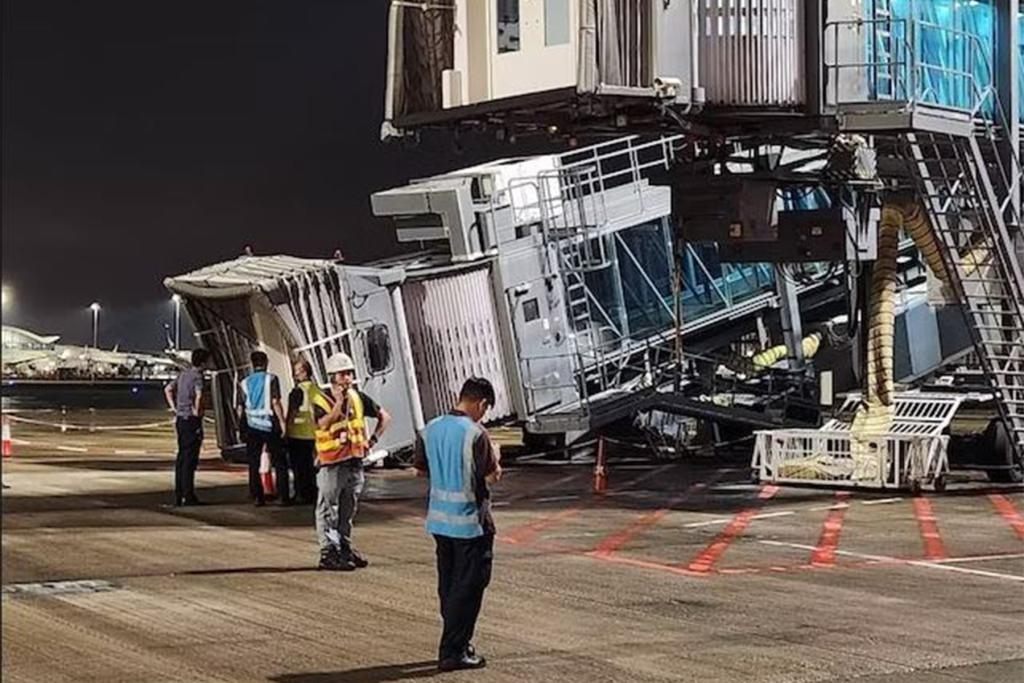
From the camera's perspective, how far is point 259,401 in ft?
58.3

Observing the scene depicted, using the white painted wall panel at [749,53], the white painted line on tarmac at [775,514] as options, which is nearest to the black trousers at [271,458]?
the white painted line on tarmac at [775,514]

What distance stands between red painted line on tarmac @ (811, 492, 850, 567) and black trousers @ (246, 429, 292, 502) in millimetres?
6280

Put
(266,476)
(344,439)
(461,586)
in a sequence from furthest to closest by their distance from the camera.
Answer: (266,476) → (344,439) → (461,586)

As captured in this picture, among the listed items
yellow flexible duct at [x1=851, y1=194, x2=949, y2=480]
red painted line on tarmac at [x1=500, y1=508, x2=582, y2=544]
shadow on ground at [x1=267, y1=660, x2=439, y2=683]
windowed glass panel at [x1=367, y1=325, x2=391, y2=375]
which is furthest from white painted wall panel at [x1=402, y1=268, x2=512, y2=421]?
shadow on ground at [x1=267, y1=660, x2=439, y2=683]

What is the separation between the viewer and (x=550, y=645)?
970cm

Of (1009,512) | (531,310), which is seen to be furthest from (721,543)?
(531,310)

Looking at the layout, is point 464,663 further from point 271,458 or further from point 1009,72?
point 1009,72

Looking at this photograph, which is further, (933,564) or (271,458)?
(271,458)

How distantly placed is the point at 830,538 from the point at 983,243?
710 centimetres

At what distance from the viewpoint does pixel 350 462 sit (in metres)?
12.3

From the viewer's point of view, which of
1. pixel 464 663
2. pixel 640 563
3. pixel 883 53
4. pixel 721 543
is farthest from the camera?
pixel 883 53

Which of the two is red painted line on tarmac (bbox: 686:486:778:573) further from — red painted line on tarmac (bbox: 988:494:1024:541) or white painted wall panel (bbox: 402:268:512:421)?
white painted wall panel (bbox: 402:268:512:421)

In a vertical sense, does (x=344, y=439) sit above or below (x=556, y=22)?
below

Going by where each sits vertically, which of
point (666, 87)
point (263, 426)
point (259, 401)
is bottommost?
point (263, 426)
